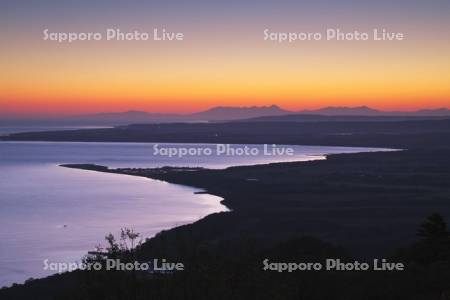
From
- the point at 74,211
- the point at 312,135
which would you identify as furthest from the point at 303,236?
the point at 312,135

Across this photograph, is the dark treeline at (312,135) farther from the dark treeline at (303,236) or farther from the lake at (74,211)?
the lake at (74,211)

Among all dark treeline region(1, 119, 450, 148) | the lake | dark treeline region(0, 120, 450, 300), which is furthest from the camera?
dark treeline region(1, 119, 450, 148)

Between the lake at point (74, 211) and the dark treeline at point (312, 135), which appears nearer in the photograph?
the lake at point (74, 211)

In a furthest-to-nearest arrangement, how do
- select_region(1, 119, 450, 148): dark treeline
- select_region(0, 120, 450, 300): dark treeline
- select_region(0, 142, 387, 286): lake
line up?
select_region(1, 119, 450, 148): dark treeline
select_region(0, 142, 387, 286): lake
select_region(0, 120, 450, 300): dark treeline

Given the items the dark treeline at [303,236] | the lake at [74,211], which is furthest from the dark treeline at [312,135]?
the lake at [74,211]

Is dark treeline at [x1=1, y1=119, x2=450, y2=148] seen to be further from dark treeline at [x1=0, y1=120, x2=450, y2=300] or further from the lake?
the lake

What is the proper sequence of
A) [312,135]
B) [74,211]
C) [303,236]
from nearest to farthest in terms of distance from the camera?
1. [303,236]
2. [74,211]
3. [312,135]

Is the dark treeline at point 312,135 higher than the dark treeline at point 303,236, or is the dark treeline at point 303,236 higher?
the dark treeline at point 312,135

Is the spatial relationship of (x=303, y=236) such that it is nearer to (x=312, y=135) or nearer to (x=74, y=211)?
(x=74, y=211)

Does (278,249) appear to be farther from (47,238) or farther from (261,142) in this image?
(261,142)

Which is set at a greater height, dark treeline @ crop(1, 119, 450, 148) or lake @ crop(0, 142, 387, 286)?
dark treeline @ crop(1, 119, 450, 148)

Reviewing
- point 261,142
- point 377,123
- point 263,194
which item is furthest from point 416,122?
point 263,194

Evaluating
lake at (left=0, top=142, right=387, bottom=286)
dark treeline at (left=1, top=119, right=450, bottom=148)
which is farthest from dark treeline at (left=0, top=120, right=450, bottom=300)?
dark treeline at (left=1, top=119, right=450, bottom=148)
